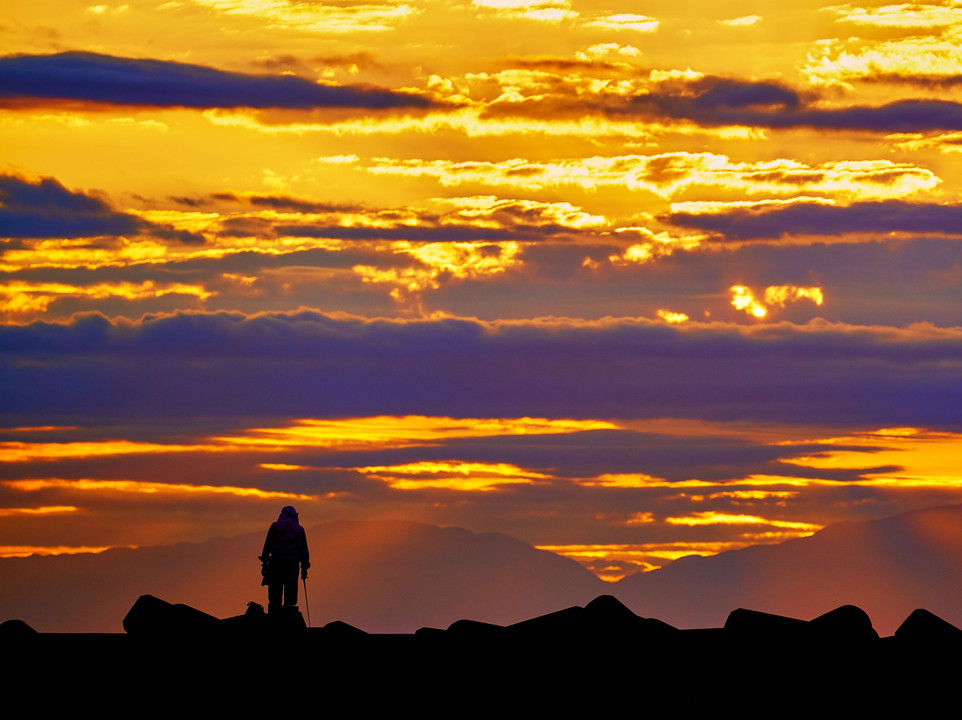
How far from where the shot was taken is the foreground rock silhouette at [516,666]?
28.0m

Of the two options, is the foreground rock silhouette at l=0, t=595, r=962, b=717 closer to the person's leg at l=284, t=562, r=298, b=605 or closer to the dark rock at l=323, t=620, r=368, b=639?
the dark rock at l=323, t=620, r=368, b=639

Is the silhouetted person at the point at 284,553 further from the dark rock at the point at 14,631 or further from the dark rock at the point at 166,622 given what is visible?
the dark rock at the point at 14,631

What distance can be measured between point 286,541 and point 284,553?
252 mm

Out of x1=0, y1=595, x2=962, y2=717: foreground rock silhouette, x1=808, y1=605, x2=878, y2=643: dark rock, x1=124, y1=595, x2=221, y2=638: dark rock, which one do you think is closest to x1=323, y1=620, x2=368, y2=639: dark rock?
x1=0, y1=595, x2=962, y2=717: foreground rock silhouette

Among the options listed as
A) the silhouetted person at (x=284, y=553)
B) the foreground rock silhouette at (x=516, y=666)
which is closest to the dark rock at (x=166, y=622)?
the foreground rock silhouette at (x=516, y=666)

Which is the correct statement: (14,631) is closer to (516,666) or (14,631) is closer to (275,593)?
(275,593)

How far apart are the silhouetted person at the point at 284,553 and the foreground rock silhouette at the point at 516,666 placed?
5935 mm

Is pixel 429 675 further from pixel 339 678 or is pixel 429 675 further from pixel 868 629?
pixel 868 629

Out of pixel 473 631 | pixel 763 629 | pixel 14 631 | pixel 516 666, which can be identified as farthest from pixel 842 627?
pixel 14 631

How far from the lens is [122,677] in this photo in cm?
2845

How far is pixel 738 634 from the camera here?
1113 inches

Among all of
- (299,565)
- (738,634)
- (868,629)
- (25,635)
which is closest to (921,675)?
(868,629)

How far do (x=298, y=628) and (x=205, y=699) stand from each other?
193cm

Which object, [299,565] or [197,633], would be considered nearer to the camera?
[197,633]
